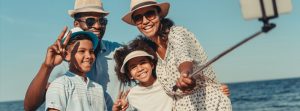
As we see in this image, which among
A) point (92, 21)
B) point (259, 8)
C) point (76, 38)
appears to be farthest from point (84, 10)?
point (259, 8)

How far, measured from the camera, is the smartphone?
140 inches

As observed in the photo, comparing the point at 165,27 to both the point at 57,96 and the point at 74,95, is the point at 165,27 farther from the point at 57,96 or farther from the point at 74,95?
the point at 57,96

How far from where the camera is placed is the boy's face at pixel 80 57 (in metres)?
5.48

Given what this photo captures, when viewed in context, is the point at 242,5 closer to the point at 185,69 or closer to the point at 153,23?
the point at 185,69

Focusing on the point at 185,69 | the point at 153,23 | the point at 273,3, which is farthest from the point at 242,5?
the point at 153,23

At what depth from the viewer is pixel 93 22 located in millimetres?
6301

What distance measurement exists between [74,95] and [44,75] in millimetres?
453

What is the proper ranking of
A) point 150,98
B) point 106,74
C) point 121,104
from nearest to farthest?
point 121,104, point 150,98, point 106,74

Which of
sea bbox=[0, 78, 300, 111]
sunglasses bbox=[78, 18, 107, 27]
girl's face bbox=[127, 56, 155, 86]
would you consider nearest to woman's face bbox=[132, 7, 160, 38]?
girl's face bbox=[127, 56, 155, 86]

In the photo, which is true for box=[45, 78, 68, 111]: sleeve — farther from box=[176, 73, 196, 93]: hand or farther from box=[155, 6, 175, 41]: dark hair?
box=[176, 73, 196, 93]: hand

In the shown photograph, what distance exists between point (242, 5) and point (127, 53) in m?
2.58

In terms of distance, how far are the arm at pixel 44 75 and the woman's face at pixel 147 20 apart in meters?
0.93

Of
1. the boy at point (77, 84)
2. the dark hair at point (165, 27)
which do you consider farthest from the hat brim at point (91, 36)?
the dark hair at point (165, 27)

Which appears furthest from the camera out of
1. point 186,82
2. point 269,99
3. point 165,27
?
point 269,99
